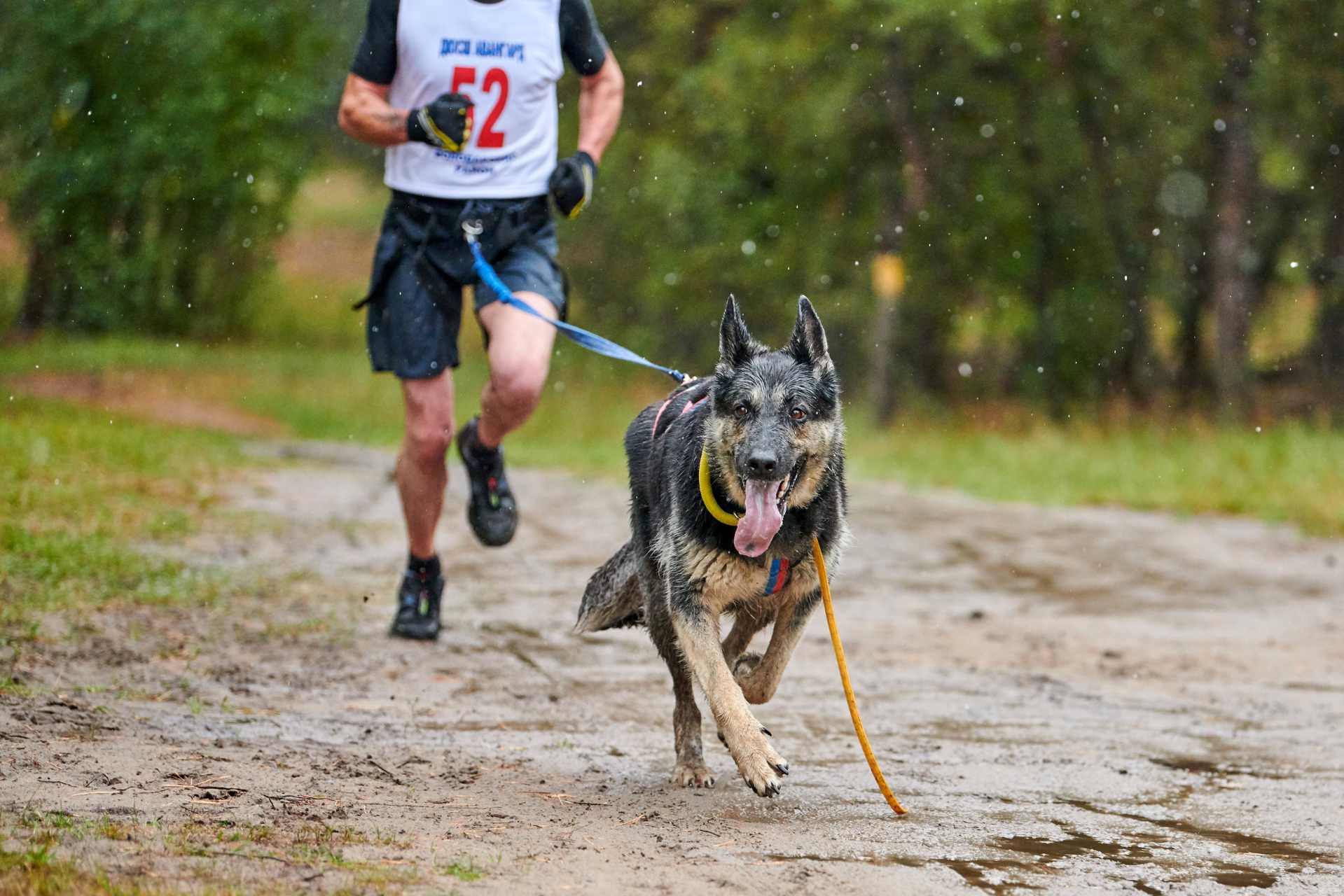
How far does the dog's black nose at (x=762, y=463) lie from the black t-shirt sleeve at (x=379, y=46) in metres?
2.88

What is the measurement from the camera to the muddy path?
368 cm

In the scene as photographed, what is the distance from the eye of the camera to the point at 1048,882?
3.73 metres

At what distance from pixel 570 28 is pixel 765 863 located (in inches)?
153

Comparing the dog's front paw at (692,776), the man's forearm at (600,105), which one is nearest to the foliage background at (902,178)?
the man's forearm at (600,105)

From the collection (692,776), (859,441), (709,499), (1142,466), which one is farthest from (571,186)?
(859,441)

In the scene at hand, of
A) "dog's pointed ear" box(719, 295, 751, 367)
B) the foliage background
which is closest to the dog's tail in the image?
"dog's pointed ear" box(719, 295, 751, 367)

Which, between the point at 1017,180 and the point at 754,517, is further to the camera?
the point at 1017,180

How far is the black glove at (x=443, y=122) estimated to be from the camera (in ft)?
19.5

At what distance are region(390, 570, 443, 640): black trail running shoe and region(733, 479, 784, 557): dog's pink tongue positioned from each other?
2768mm

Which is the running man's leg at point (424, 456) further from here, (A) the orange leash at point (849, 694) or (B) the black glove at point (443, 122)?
(A) the orange leash at point (849, 694)

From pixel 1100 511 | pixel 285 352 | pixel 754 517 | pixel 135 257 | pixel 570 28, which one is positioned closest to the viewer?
pixel 754 517

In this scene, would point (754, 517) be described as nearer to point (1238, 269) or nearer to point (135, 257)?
point (1238, 269)

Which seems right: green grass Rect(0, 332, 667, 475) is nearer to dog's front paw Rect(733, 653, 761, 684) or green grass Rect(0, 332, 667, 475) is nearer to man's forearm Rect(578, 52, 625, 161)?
man's forearm Rect(578, 52, 625, 161)

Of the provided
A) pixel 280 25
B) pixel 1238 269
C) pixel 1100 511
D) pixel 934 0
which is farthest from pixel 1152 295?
pixel 280 25
